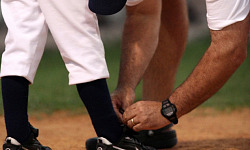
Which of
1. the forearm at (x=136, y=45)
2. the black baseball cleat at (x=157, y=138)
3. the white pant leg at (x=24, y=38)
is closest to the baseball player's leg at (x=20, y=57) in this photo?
the white pant leg at (x=24, y=38)

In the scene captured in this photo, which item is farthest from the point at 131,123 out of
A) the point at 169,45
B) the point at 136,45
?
the point at 169,45

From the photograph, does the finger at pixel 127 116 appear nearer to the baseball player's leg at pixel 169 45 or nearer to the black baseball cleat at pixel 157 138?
the black baseball cleat at pixel 157 138

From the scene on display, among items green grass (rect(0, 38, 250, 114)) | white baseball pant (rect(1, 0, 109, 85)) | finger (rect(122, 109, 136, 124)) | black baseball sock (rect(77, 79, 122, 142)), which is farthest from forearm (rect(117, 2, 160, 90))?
green grass (rect(0, 38, 250, 114))

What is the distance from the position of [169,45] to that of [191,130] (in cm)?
72

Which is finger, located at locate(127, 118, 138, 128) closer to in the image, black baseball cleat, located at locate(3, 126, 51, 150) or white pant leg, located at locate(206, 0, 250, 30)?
black baseball cleat, located at locate(3, 126, 51, 150)

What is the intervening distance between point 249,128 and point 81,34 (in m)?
1.81

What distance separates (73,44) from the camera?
6.81 ft

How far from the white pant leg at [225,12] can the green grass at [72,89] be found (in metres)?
2.30

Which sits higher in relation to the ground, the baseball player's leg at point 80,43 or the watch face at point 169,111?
the baseball player's leg at point 80,43

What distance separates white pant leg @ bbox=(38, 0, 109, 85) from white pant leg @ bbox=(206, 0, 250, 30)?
1.68 ft

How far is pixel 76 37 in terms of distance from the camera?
2078mm

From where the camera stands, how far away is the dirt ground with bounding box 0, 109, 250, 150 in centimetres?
287

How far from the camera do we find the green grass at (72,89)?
4367 millimetres

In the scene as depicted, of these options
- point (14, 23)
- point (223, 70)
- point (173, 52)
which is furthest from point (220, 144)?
point (14, 23)
